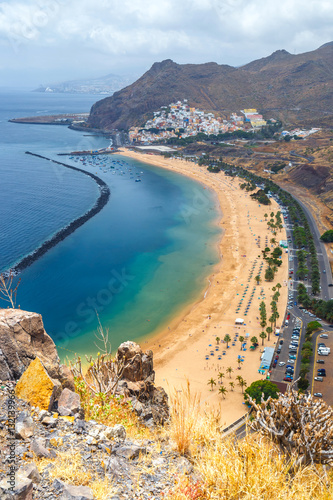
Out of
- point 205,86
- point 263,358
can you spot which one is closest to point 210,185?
point 263,358

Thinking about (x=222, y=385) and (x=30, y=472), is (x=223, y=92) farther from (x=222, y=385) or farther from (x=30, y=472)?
(x=30, y=472)

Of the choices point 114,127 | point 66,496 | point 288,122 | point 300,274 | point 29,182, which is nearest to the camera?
point 66,496

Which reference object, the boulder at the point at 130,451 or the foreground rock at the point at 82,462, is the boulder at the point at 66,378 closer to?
the foreground rock at the point at 82,462

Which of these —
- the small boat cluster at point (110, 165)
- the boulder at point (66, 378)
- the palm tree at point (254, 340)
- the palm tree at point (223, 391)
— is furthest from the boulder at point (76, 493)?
the small boat cluster at point (110, 165)

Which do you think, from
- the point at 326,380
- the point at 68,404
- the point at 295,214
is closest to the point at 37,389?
the point at 68,404

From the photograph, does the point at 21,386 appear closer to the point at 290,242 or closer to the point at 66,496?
the point at 66,496

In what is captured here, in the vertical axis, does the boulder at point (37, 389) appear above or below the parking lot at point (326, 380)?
above
